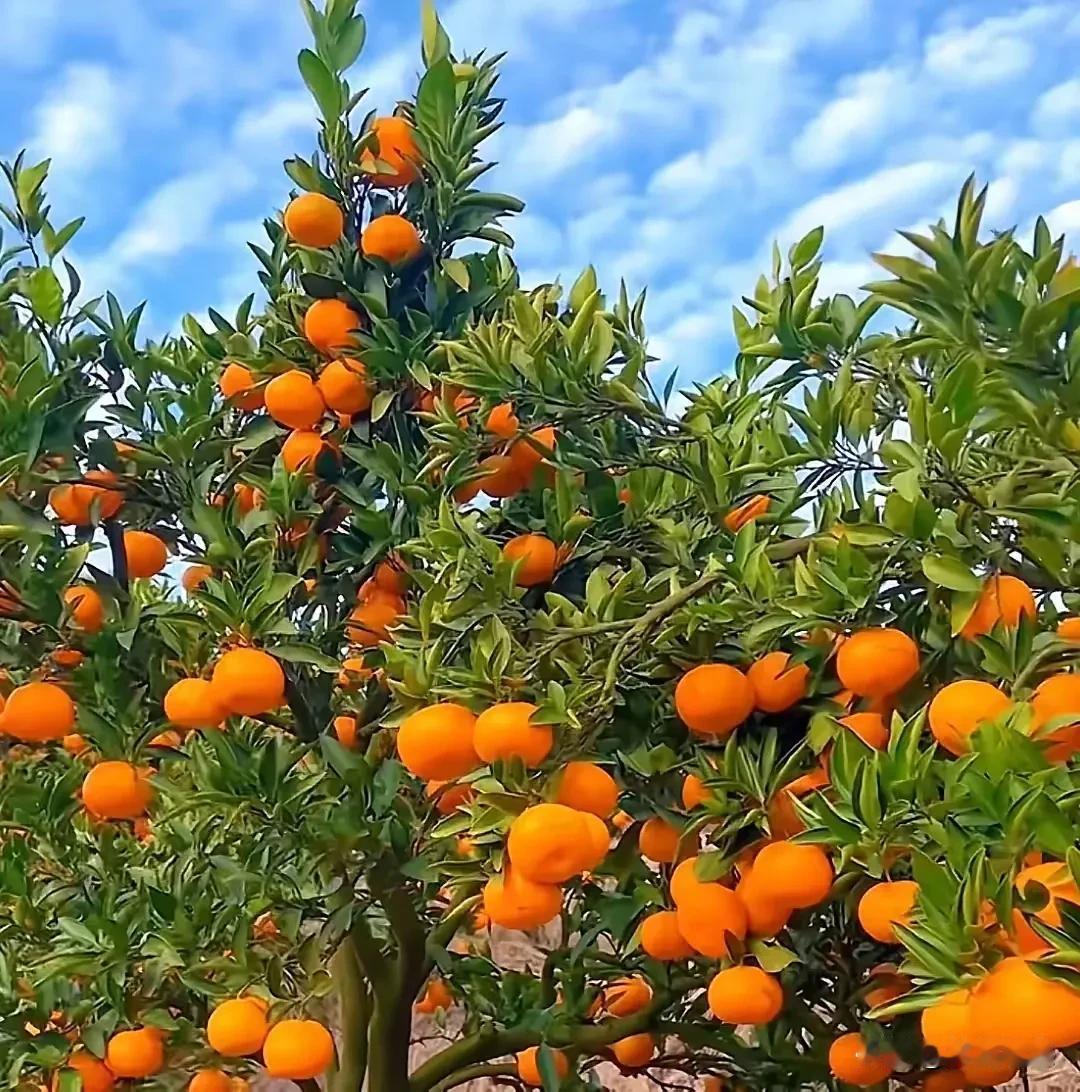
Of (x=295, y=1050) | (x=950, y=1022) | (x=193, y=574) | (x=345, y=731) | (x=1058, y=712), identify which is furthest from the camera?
(x=193, y=574)

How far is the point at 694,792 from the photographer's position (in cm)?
103

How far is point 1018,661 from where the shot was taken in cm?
87

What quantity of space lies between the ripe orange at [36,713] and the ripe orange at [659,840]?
24.5 inches

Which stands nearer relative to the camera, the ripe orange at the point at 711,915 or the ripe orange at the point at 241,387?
the ripe orange at the point at 711,915

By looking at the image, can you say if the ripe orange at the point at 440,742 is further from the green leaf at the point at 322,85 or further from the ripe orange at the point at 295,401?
the green leaf at the point at 322,85

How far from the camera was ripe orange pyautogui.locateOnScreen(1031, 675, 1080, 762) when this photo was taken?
800 mm

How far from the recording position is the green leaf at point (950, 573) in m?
0.87

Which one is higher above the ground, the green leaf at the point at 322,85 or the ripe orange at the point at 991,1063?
the green leaf at the point at 322,85

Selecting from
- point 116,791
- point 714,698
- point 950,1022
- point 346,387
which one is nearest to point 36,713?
point 116,791

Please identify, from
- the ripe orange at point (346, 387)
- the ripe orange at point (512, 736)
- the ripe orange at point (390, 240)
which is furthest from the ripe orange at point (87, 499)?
the ripe orange at point (512, 736)

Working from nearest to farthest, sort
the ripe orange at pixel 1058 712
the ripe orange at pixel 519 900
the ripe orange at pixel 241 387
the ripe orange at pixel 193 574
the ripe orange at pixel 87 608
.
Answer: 1. the ripe orange at pixel 1058 712
2. the ripe orange at pixel 519 900
3. the ripe orange at pixel 87 608
4. the ripe orange at pixel 241 387
5. the ripe orange at pixel 193 574

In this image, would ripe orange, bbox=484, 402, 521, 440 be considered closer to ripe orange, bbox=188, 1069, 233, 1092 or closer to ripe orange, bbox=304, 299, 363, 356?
ripe orange, bbox=304, 299, 363, 356

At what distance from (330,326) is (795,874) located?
819 millimetres

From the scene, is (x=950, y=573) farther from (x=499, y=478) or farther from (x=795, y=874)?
(x=499, y=478)
